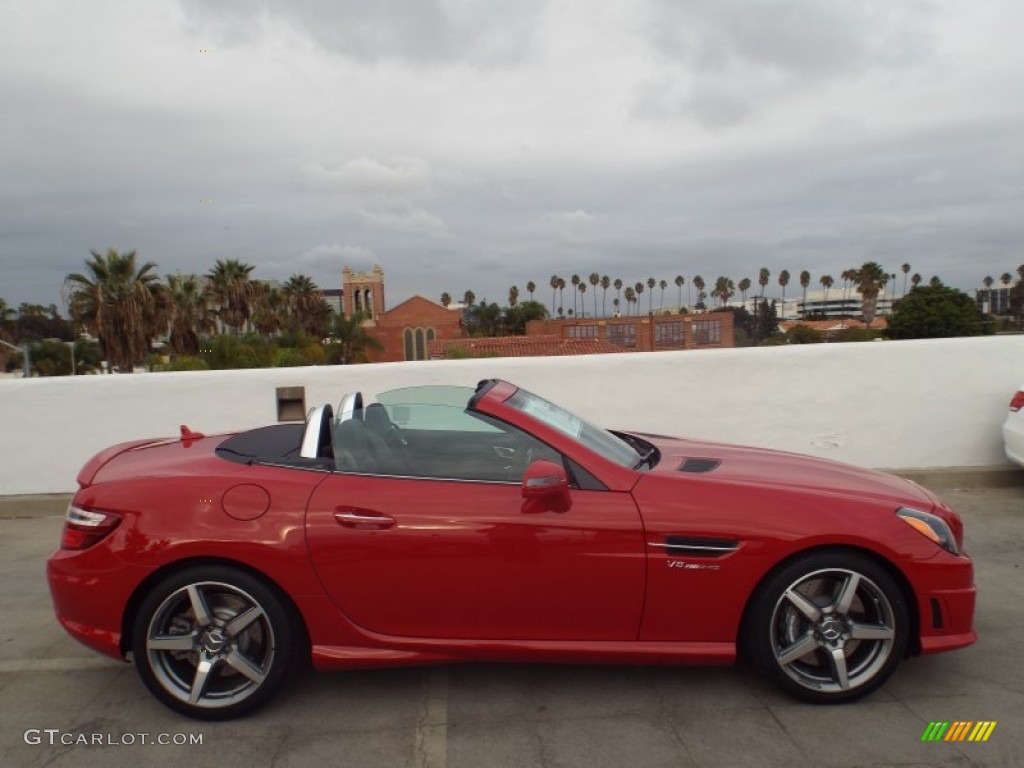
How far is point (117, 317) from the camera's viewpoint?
42.7 meters

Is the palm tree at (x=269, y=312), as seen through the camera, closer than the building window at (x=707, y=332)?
Yes

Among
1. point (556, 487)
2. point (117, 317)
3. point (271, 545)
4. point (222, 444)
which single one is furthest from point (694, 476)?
point (117, 317)

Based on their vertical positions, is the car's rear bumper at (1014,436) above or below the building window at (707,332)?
below

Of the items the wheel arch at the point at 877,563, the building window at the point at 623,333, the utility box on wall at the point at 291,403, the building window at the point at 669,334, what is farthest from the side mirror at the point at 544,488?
the building window at the point at 623,333

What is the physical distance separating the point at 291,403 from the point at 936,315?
132 feet

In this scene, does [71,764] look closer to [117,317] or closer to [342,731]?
[342,731]

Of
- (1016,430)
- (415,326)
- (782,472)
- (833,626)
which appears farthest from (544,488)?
(415,326)

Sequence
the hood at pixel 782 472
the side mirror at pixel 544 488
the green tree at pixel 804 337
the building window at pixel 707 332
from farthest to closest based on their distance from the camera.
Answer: the building window at pixel 707 332
the green tree at pixel 804 337
the hood at pixel 782 472
the side mirror at pixel 544 488

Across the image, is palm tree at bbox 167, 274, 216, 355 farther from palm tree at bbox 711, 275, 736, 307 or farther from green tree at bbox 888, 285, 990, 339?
palm tree at bbox 711, 275, 736, 307

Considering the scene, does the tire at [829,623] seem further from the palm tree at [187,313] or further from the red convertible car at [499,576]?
the palm tree at [187,313]

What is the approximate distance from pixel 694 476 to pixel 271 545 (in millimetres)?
1764

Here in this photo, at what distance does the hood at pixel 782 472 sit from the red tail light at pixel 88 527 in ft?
7.50

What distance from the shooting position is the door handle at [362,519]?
116 inches

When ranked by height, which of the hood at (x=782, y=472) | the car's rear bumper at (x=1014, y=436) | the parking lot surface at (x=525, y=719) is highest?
the hood at (x=782, y=472)
